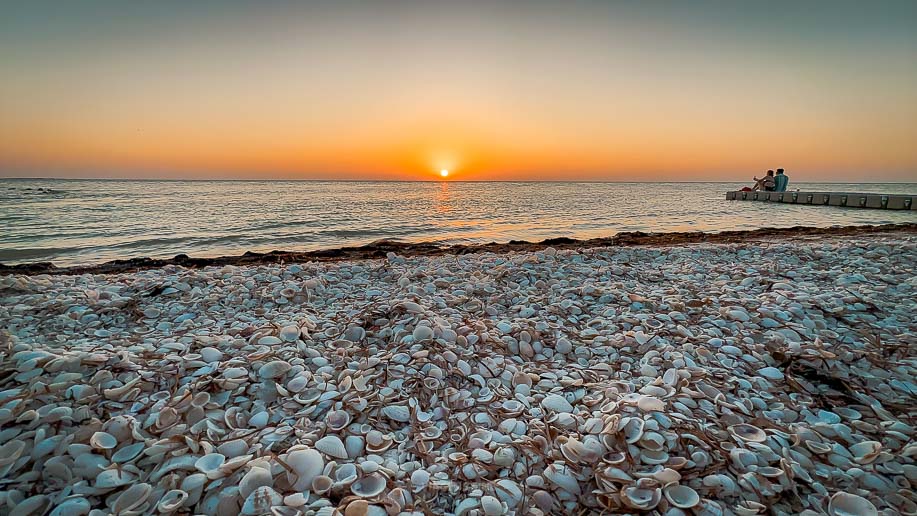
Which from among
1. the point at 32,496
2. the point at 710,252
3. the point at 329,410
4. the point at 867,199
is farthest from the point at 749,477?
the point at 867,199

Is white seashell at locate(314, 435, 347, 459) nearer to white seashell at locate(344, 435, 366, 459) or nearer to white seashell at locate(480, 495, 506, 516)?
white seashell at locate(344, 435, 366, 459)

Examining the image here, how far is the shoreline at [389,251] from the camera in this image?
296 inches

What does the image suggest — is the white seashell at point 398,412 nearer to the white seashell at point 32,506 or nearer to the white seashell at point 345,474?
the white seashell at point 345,474

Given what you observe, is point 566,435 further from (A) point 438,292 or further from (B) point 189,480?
(A) point 438,292

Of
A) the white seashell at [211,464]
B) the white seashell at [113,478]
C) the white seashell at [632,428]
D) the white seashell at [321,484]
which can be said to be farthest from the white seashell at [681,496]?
the white seashell at [113,478]

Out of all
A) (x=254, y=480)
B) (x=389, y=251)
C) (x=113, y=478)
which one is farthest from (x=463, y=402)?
(x=389, y=251)

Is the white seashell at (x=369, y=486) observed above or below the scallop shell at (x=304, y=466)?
below

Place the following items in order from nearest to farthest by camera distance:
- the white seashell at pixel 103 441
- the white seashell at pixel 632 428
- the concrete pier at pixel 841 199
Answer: the white seashell at pixel 103 441
the white seashell at pixel 632 428
the concrete pier at pixel 841 199

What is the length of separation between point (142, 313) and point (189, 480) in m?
3.02

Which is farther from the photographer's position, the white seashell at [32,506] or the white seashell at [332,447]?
the white seashell at [332,447]

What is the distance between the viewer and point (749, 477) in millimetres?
1847

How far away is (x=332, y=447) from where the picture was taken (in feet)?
6.66

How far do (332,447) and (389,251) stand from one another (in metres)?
7.35

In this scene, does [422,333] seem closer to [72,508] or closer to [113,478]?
[113,478]
